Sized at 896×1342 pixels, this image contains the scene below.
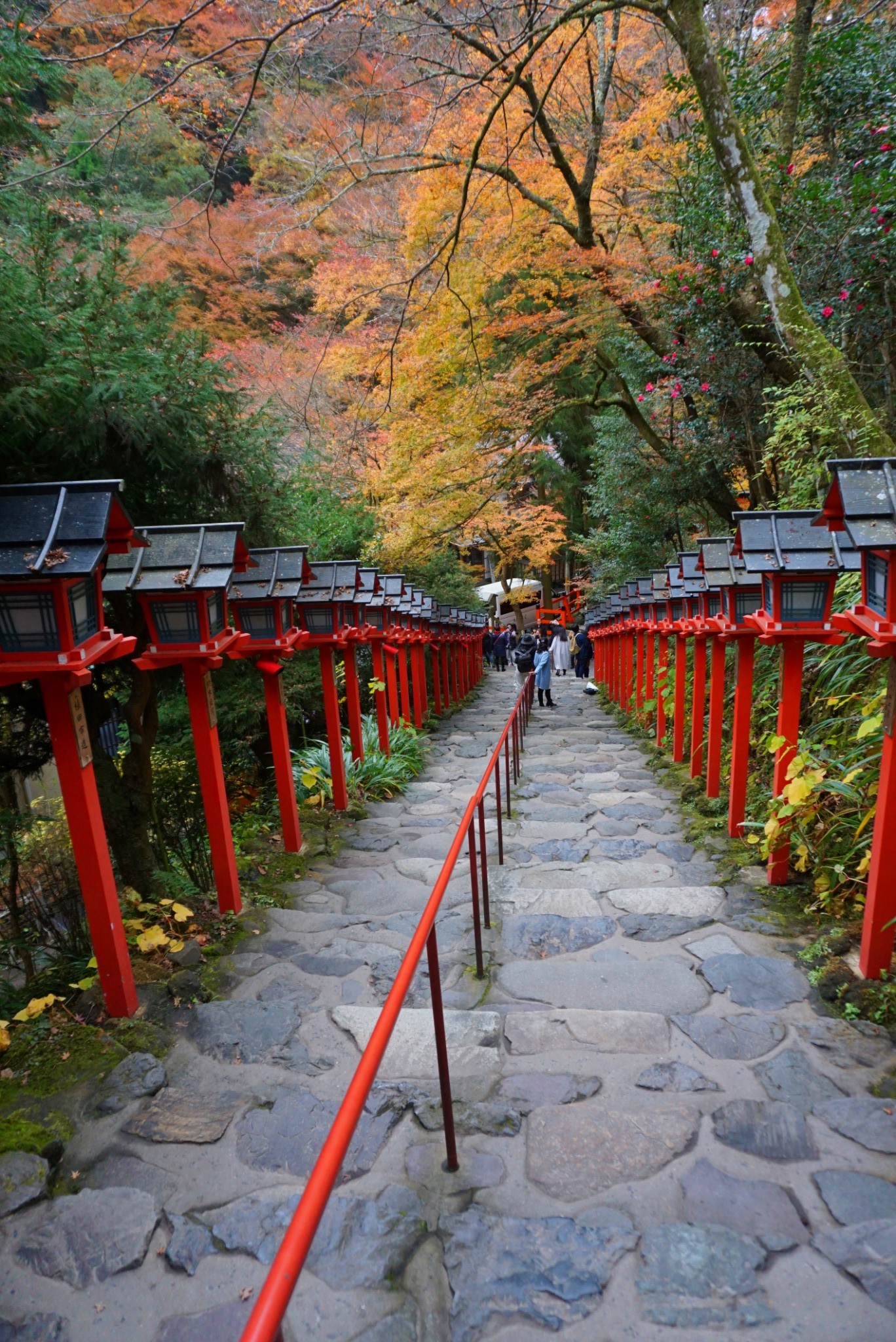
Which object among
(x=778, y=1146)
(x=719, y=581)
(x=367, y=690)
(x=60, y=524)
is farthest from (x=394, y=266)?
(x=778, y=1146)

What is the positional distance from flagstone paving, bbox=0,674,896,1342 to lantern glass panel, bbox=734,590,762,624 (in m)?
2.30

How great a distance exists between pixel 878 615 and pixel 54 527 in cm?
353

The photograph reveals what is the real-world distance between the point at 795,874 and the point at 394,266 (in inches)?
474

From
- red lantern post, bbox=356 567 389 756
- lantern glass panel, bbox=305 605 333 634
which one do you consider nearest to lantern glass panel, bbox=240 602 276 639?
lantern glass panel, bbox=305 605 333 634

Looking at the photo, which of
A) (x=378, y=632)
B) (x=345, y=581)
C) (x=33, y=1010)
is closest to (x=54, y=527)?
(x=33, y=1010)

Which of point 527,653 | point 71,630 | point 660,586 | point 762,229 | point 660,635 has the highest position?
point 762,229

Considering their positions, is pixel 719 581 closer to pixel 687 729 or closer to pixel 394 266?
pixel 687 729

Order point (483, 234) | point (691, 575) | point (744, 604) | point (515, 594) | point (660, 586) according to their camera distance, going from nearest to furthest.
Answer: point (744, 604)
point (691, 575)
point (660, 586)
point (483, 234)
point (515, 594)

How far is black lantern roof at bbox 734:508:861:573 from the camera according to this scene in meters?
4.20

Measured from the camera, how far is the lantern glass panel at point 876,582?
305 cm

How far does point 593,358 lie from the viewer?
14172 millimetres

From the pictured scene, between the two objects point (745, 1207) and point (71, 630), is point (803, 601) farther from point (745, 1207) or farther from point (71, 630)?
point (71, 630)

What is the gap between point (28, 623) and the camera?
2.95m

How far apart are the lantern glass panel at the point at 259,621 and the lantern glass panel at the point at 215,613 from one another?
3.11 ft
